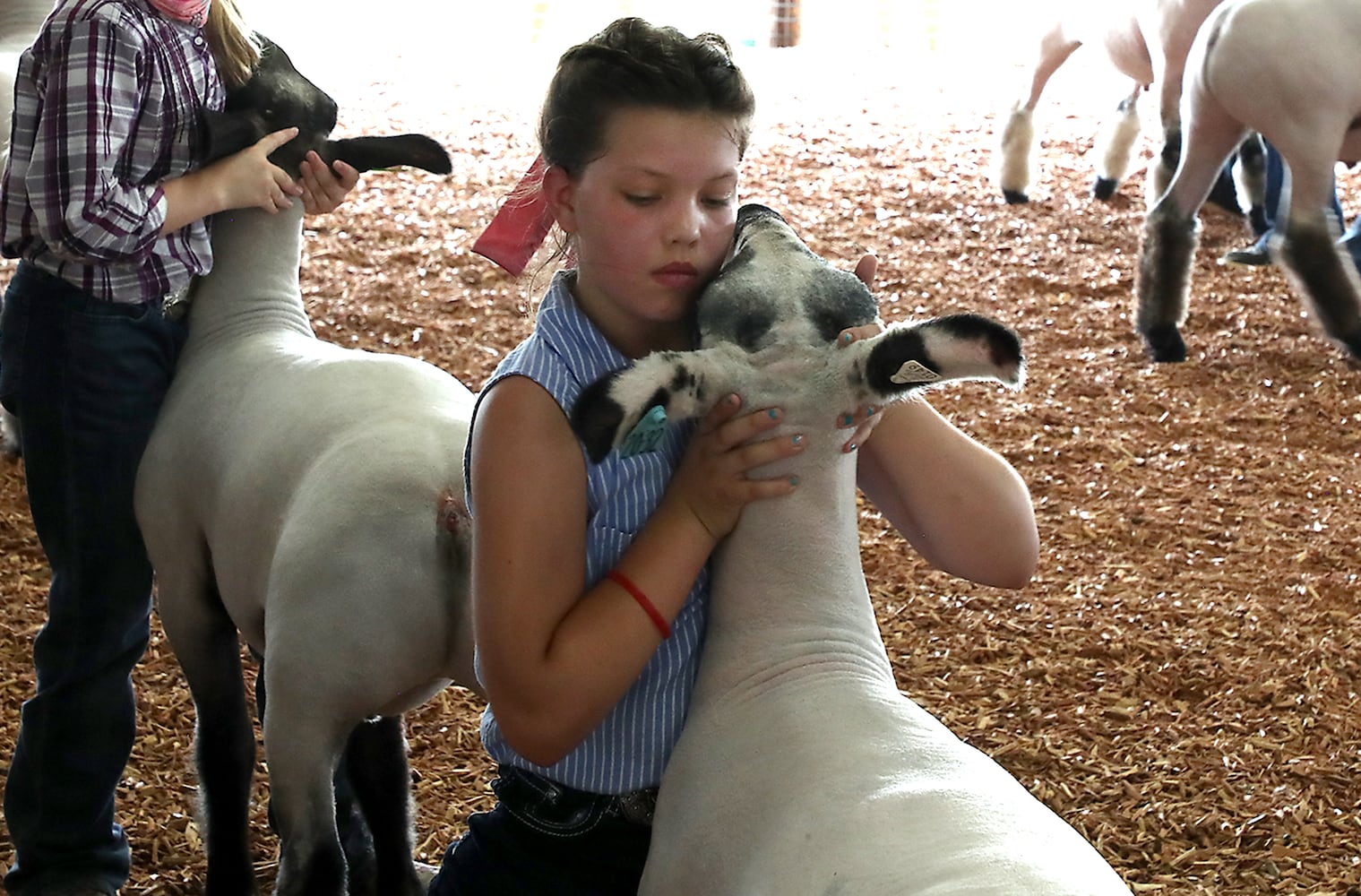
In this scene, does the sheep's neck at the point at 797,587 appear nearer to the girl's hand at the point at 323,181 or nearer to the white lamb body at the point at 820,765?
the white lamb body at the point at 820,765

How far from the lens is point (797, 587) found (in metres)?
1.56

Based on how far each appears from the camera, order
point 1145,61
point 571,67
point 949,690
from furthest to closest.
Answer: point 1145,61
point 949,690
point 571,67

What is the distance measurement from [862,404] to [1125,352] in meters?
3.73

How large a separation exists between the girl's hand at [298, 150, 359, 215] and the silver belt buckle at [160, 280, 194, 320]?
0.24 meters

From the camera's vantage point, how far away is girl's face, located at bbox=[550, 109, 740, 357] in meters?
1.51

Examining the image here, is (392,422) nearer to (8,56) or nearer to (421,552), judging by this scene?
(421,552)

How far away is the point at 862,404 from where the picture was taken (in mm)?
1475

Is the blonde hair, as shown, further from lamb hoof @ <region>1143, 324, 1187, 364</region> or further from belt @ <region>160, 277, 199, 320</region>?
lamb hoof @ <region>1143, 324, 1187, 364</region>

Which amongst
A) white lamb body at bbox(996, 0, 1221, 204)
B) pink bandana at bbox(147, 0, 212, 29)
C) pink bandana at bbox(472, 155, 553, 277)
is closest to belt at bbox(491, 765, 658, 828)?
pink bandana at bbox(472, 155, 553, 277)

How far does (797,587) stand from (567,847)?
411mm

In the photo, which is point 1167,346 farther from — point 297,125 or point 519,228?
point 519,228

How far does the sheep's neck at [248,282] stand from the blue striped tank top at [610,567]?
2.83ft

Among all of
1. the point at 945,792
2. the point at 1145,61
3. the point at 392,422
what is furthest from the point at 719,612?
the point at 1145,61

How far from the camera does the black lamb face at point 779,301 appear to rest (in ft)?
4.83
